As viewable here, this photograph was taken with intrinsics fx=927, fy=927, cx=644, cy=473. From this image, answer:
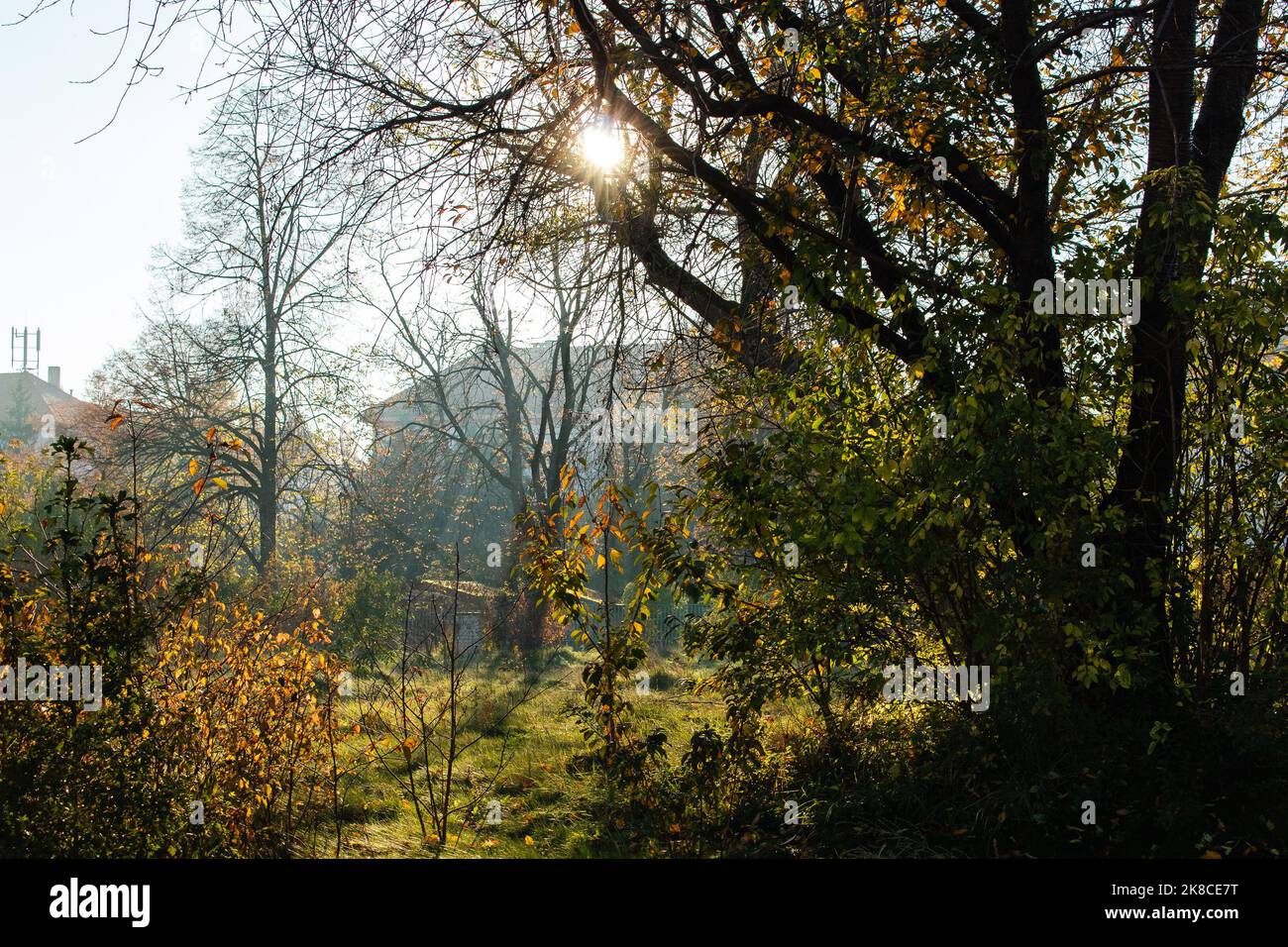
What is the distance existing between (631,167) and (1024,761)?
4327 millimetres

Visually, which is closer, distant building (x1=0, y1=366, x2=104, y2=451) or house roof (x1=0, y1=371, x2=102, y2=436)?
distant building (x1=0, y1=366, x2=104, y2=451)

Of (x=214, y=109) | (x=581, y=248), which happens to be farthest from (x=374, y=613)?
(x=214, y=109)

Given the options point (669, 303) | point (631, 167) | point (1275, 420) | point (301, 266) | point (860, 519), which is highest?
point (301, 266)

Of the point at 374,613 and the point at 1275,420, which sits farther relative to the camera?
the point at 374,613

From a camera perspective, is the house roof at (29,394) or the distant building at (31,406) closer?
the distant building at (31,406)

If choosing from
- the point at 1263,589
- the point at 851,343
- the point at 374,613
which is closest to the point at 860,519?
the point at 851,343

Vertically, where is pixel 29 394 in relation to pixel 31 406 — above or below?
above

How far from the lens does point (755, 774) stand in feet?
20.4

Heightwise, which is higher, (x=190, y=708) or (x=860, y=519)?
(x=860, y=519)

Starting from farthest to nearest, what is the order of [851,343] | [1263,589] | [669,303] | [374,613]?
[374,613]
[669,303]
[851,343]
[1263,589]

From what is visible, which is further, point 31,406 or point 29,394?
point 29,394
